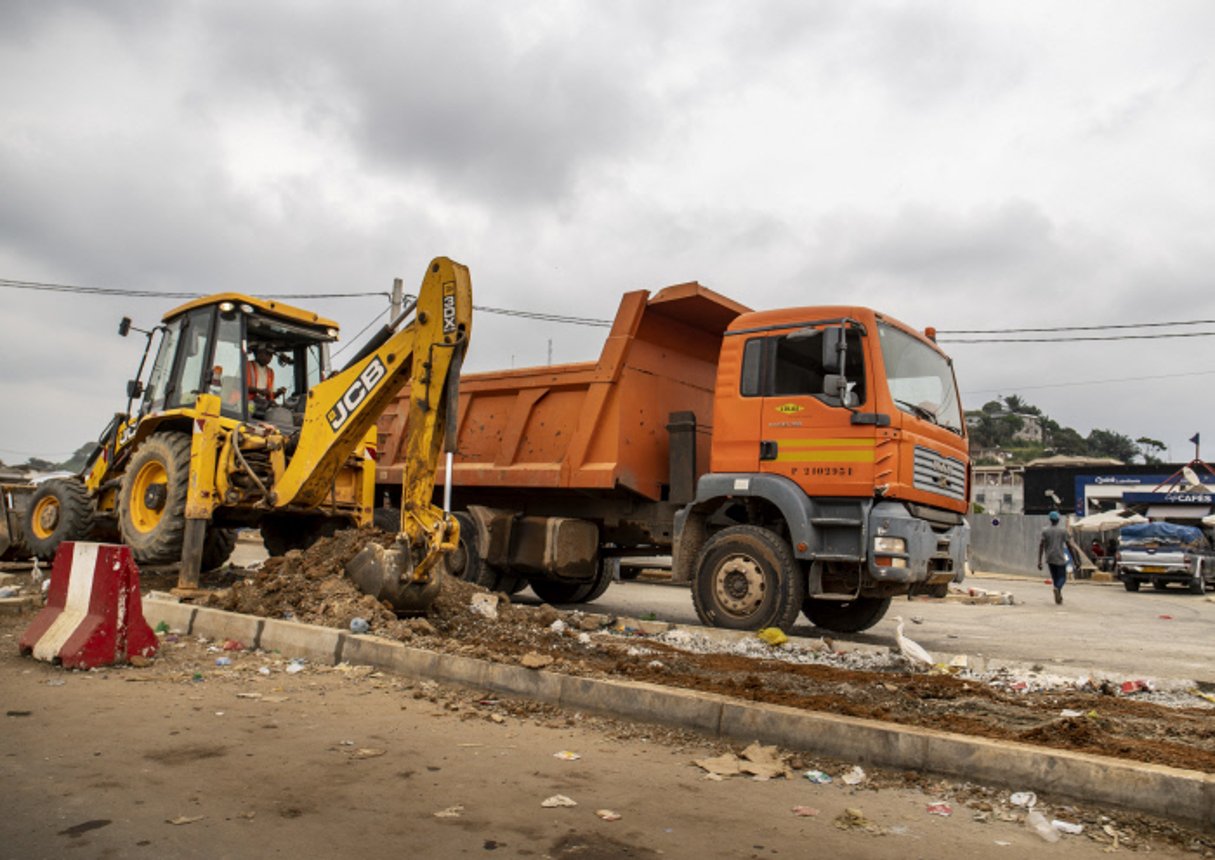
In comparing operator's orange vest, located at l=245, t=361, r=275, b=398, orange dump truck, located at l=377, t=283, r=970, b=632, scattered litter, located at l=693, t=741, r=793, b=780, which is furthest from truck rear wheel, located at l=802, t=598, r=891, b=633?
operator's orange vest, located at l=245, t=361, r=275, b=398

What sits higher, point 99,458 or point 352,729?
point 99,458

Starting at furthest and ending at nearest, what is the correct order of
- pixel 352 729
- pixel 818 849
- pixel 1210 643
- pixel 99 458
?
1. pixel 99 458
2. pixel 1210 643
3. pixel 352 729
4. pixel 818 849

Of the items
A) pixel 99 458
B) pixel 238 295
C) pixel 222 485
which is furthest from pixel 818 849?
pixel 99 458

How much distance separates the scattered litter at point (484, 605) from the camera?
7273 mm

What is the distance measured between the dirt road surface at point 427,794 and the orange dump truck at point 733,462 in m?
3.19

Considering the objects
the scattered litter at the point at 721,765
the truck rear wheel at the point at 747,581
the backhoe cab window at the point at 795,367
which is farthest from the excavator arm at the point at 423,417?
the scattered litter at the point at 721,765

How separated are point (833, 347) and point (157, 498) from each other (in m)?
6.32

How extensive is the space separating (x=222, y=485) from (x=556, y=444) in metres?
3.13

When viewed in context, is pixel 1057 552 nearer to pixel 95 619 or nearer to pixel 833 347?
pixel 833 347

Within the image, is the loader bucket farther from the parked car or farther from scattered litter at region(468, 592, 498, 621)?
the parked car

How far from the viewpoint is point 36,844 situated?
2.67 metres

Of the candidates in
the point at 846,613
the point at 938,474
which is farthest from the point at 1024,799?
the point at 846,613

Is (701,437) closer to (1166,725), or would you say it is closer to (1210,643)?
(1166,725)

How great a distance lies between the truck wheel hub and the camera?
7273 mm
